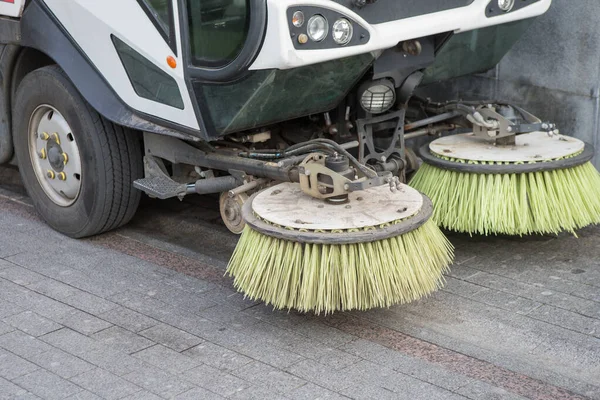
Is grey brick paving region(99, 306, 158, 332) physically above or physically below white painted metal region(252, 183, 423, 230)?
below

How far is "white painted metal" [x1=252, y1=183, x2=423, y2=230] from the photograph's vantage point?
4043mm

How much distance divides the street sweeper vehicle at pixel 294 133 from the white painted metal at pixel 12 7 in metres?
0.02

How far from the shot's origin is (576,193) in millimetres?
4938

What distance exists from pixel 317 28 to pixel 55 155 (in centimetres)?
194

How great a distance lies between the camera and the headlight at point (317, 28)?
4.07 meters

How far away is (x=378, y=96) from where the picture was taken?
495 centimetres

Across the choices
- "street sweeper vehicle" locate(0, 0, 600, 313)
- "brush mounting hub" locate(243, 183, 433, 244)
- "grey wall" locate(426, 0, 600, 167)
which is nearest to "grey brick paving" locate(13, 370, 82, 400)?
"street sweeper vehicle" locate(0, 0, 600, 313)

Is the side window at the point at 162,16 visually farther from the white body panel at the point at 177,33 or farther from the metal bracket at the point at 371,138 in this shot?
the metal bracket at the point at 371,138

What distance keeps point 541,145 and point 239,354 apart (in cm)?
206

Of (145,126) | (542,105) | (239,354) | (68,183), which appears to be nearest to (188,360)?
(239,354)

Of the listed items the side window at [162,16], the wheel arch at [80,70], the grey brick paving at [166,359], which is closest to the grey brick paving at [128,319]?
the grey brick paving at [166,359]

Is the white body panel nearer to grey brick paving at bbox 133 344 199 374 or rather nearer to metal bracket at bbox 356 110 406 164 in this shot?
metal bracket at bbox 356 110 406 164

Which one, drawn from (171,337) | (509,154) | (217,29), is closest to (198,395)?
(171,337)

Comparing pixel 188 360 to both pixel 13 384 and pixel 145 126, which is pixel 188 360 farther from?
pixel 145 126
